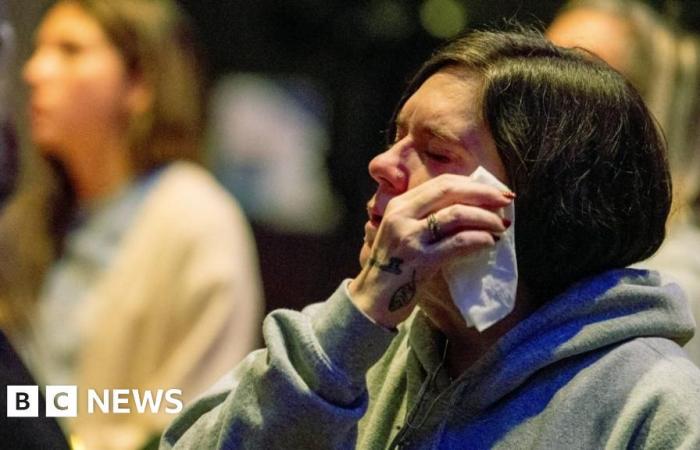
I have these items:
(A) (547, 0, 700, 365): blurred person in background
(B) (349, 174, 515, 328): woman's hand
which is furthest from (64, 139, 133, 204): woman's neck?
(B) (349, 174, 515, 328): woman's hand

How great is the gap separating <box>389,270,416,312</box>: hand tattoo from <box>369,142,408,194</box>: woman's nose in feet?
0.50

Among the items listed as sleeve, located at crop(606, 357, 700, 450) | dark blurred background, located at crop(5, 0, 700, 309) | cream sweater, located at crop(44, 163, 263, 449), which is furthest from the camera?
dark blurred background, located at crop(5, 0, 700, 309)

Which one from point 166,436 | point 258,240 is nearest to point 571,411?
point 166,436

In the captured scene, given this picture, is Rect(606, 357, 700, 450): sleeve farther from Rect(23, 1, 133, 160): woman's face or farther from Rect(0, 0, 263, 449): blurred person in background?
Rect(23, 1, 133, 160): woman's face

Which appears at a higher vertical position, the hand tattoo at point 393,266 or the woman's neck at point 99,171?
the hand tattoo at point 393,266

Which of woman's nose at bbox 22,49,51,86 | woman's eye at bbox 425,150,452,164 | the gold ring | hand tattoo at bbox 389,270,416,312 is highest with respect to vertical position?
woman's eye at bbox 425,150,452,164

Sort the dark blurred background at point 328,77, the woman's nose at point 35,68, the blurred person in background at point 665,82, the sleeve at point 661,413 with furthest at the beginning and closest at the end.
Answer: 1. the dark blurred background at point 328,77
2. the woman's nose at point 35,68
3. the blurred person in background at point 665,82
4. the sleeve at point 661,413

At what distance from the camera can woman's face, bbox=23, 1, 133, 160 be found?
11.5 feet

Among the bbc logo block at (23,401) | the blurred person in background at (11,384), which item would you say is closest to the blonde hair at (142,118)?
the blurred person in background at (11,384)

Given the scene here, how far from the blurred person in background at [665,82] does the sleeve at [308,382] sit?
3.82ft

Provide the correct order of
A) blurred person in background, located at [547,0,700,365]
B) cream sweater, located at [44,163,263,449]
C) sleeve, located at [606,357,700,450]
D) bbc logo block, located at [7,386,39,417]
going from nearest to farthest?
sleeve, located at [606,357,700,450] < bbc logo block, located at [7,386,39,417] < blurred person in background, located at [547,0,700,365] < cream sweater, located at [44,163,263,449]

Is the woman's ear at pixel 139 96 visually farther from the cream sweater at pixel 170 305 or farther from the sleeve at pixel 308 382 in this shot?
the sleeve at pixel 308 382

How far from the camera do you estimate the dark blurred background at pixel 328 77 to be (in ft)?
12.3

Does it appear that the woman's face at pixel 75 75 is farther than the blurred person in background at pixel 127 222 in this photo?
Yes
